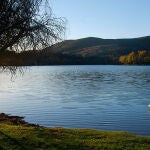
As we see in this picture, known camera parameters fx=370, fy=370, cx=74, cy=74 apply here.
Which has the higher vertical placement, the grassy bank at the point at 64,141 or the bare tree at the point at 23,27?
the bare tree at the point at 23,27

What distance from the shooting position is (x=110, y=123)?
37.2 m

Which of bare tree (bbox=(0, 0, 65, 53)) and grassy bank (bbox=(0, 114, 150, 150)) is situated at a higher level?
bare tree (bbox=(0, 0, 65, 53))

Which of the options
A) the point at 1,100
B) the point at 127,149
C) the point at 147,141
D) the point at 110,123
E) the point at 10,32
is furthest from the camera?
the point at 1,100

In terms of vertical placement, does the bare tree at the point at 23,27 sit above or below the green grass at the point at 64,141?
above

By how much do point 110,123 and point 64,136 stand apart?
56.4 ft

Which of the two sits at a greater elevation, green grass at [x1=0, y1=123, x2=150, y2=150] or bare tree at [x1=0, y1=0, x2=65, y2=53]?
bare tree at [x1=0, y1=0, x2=65, y2=53]

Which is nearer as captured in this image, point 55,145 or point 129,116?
point 55,145

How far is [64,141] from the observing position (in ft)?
62.5

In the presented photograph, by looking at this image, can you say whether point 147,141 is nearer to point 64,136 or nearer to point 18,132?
point 64,136

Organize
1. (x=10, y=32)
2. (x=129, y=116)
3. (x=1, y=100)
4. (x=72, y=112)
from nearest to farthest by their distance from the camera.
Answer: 1. (x=10, y=32)
2. (x=129, y=116)
3. (x=72, y=112)
4. (x=1, y=100)

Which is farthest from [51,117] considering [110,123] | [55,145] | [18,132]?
[55,145]

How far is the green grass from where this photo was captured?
17938 mm

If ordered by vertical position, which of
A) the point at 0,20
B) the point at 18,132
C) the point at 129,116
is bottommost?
the point at 129,116

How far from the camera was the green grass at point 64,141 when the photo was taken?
17938 mm
